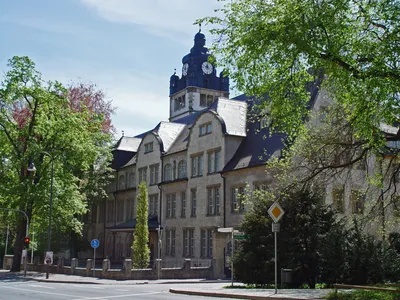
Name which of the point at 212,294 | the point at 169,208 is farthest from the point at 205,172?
the point at 212,294

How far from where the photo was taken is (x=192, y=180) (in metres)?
44.3

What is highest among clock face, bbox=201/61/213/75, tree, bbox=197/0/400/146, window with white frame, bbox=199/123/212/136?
Result: clock face, bbox=201/61/213/75

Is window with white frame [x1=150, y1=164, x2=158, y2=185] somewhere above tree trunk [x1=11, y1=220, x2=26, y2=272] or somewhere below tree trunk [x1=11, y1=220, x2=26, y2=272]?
above

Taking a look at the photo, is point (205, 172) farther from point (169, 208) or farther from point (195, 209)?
point (169, 208)

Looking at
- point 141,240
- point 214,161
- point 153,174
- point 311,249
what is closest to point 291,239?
point 311,249

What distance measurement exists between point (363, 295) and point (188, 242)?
3003 centimetres

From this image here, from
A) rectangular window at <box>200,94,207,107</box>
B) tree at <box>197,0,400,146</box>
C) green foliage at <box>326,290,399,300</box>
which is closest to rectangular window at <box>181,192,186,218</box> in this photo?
tree at <box>197,0,400,146</box>

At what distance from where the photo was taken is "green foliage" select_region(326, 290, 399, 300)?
14172mm

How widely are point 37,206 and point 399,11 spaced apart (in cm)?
3140

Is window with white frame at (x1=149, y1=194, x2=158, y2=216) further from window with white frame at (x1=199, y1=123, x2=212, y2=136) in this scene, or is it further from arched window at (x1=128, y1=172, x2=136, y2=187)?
window with white frame at (x1=199, y1=123, x2=212, y2=136)

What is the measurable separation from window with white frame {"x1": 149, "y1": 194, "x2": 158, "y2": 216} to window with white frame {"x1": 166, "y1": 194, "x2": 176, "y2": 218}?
2.20m

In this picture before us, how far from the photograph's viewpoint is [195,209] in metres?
43.7

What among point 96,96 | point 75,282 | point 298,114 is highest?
point 96,96

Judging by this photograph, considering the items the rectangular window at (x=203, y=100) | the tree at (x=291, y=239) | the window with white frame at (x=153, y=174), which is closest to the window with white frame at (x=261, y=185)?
the tree at (x=291, y=239)
